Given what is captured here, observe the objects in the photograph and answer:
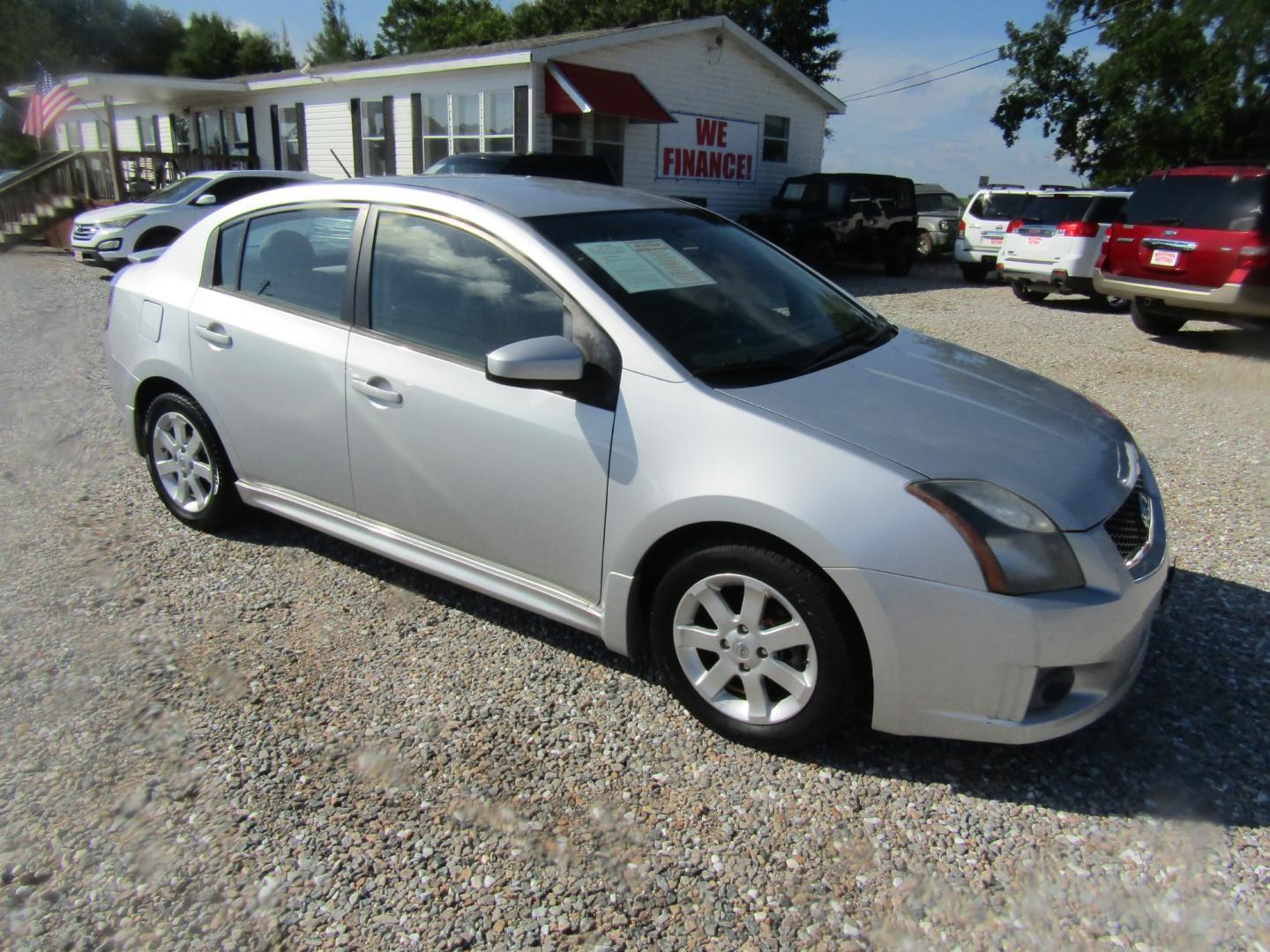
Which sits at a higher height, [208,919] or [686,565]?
[686,565]

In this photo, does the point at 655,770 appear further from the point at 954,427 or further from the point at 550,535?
the point at 954,427

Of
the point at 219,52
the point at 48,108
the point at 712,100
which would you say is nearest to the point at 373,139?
the point at 48,108

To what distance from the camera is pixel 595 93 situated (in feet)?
53.8

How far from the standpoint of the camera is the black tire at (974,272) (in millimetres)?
16359

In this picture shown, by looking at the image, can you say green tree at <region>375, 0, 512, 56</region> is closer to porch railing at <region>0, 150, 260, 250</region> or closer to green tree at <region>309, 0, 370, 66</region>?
green tree at <region>309, 0, 370, 66</region>

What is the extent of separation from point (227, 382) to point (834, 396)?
2538 millimetres

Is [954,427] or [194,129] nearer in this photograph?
[954,427]

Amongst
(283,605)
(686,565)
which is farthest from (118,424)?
(686,565)

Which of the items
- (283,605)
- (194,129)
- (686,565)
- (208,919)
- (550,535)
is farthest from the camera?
(194,129)

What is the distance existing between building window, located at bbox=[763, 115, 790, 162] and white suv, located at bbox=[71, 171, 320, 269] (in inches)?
453

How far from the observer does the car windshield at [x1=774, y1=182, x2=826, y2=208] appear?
57.7ft

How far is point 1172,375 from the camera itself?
27.4 feet

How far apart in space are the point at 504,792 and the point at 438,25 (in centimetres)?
6274

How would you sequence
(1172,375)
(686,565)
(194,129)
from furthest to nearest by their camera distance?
1. (194,129)
2. (1172,375)
3. (686,565)
